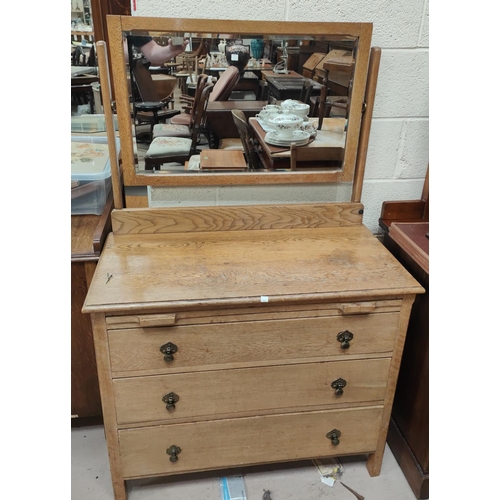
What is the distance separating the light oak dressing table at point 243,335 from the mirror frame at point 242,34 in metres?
0.05

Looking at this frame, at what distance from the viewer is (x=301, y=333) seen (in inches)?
52.0

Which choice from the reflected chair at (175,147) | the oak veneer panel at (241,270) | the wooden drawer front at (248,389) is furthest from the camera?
the reflected chair at (175,147)

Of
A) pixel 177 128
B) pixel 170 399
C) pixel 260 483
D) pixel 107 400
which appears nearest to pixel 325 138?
pixel 177 128

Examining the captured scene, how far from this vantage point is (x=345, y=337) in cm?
134

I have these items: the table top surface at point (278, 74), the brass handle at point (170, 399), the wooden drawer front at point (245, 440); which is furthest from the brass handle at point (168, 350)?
the table top surface at point (278, 74)

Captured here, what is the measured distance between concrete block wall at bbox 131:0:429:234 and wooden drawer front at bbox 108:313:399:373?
50 cm

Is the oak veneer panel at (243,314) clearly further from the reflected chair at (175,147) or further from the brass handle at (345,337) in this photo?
the reflected chair at (175,147)

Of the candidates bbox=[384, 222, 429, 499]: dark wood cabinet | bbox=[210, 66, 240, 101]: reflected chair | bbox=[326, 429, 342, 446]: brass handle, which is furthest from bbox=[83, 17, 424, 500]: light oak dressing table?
bbox=[210, 66, 240, 101]: reflected chair

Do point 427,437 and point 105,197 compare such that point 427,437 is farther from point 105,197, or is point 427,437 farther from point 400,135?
point 105,197

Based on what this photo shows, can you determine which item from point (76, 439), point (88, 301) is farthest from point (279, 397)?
point (76, 439)

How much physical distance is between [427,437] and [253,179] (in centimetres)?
103

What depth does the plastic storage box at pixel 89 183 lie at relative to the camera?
162cm

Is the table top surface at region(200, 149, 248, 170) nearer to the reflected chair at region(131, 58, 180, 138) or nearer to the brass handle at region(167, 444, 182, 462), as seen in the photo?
the reflected chair at region(131, 58, 180, 138)

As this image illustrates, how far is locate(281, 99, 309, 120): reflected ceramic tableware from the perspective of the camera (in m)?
1.47
